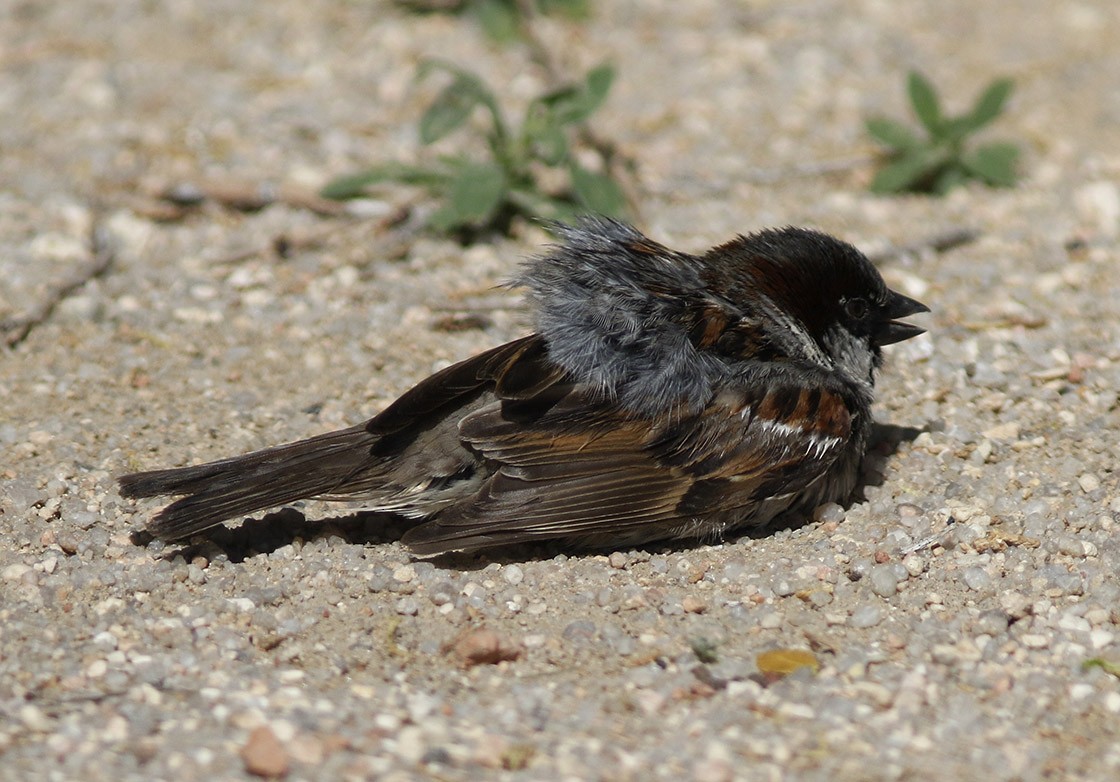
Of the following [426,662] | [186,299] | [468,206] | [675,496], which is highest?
[468,206]

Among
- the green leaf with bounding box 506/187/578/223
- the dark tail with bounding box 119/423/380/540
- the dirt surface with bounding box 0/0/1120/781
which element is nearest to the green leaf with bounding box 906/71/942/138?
the dirt surface with bounding box 0/0/1120/781

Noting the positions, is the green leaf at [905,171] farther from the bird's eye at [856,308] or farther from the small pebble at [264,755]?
the small pebble at [264,755]

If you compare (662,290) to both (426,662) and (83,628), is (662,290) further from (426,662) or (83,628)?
(83,628)

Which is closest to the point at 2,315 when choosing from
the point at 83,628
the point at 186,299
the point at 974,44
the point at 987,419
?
the point at 186,299

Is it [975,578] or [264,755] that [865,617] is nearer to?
[975,578]

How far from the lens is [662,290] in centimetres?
468

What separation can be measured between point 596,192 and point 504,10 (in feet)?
8.09

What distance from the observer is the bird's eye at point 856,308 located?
4934 millimetres

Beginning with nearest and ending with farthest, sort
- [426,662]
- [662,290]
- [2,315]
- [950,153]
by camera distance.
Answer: [426,662], [662,290], [2,315], [950,153]

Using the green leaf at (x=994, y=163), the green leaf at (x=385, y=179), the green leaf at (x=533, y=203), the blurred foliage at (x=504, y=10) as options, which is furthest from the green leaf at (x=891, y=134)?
the blurred foliage at (x=504, y=10)

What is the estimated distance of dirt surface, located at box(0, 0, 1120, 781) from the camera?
11.8ft

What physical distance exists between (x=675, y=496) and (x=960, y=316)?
2.13 m

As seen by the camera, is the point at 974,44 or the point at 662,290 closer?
the point at 662,290

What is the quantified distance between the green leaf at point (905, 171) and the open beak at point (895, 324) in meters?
2.11
